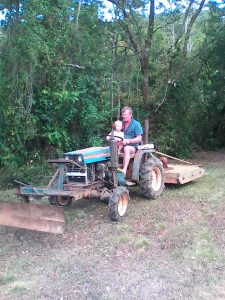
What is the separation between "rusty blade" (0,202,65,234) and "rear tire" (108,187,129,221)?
0.97m

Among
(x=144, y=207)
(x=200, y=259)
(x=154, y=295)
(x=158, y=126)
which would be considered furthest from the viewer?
(x=158, y=126)

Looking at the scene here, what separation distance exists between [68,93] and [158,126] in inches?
164

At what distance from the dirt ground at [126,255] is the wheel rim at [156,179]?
0.41 m

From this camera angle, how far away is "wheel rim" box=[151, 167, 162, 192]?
7368mm

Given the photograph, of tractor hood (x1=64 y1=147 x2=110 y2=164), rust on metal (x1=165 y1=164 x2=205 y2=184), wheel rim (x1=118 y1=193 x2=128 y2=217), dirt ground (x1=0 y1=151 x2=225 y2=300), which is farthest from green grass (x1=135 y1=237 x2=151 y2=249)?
rust on metal (x1=165 y1=164 x2=205 y2=184)

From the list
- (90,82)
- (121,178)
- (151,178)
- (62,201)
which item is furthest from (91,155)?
(90,82)

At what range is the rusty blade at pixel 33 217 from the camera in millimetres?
5125

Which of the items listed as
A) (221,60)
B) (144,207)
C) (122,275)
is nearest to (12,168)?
(144,207)

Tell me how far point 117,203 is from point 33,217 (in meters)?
1.25

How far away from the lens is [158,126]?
43.8 ft

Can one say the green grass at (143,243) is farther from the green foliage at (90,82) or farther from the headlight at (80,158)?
the green foliage at (90,82)

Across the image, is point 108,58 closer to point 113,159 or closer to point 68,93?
point 68,93

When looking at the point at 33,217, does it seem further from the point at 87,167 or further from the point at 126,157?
the point at 126,157

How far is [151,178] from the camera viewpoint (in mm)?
7152
